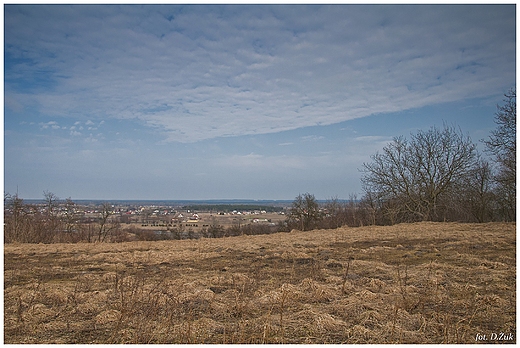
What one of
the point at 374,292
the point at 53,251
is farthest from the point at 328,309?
the point at 53,251

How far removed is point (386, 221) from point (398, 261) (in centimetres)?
1817

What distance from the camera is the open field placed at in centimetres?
366

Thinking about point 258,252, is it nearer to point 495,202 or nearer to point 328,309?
point 328,309

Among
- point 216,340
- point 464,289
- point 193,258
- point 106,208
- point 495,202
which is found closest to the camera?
point 216,340

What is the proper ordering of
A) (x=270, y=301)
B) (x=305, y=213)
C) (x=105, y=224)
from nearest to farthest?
1. (x=270, y=301)
2. (x=105, y=224)
3. (x=305, y=213)

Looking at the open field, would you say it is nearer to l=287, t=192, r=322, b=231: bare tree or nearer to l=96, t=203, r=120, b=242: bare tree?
l=96, t=203, r=120, b=242: bare tree

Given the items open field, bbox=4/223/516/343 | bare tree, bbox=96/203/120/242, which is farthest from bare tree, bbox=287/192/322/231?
open field, bbox=4/223/516/343

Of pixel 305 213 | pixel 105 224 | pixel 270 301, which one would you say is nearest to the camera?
pixel 270 301

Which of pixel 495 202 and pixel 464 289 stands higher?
pixel 495 202

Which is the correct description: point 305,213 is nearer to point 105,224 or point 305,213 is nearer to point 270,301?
point 105,224

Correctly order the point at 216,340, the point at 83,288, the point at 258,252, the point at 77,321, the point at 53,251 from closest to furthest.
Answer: the point at 216,340, the point at 77,321, the point at 83,288, the point at 258,252, the point at 53,251

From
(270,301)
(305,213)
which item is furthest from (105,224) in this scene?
(270,301)

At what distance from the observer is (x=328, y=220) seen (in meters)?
30.7

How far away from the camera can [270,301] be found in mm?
4785
